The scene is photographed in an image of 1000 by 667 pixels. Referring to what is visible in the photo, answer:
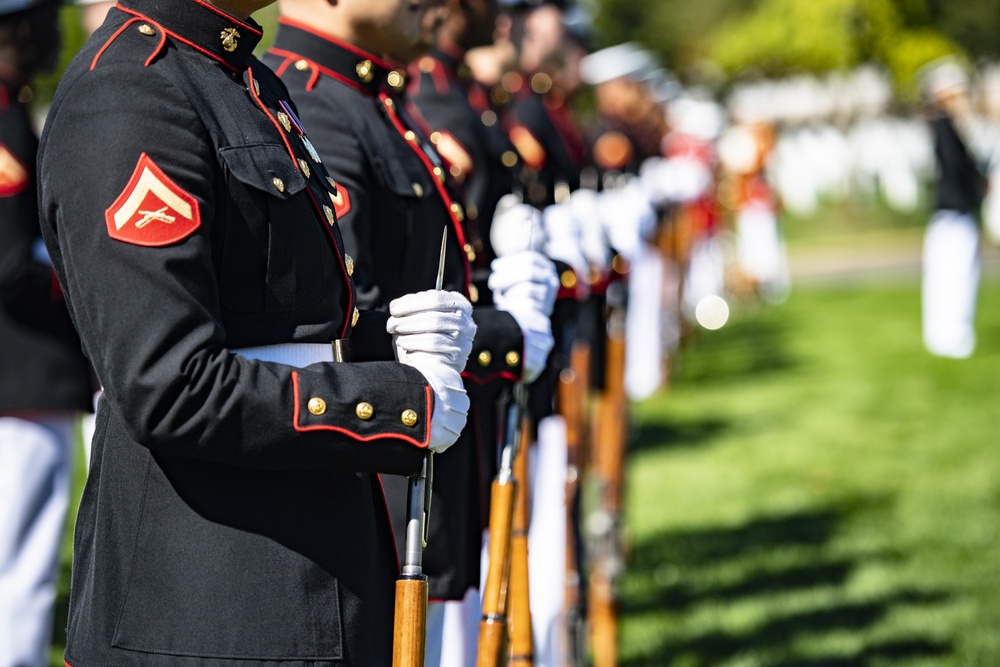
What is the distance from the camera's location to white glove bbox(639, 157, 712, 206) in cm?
1203

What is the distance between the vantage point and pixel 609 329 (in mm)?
6184

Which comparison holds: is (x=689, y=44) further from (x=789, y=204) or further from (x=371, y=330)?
(x=371, y=330)

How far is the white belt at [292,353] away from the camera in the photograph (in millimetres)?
1955

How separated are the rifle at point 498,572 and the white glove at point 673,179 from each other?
783cm

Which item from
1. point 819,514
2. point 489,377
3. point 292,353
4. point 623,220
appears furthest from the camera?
point 819,514

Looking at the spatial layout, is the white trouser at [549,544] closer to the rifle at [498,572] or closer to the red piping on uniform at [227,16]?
Answer: the rifle at [498,572]

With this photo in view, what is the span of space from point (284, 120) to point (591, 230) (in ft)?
9.61

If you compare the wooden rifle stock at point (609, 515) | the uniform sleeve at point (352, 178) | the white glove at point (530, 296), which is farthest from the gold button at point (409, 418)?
the wooden rifle stock at point (609, 515)

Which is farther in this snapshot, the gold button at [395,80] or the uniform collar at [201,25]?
the gold button at [395,80]

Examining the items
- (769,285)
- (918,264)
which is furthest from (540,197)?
(918,264)

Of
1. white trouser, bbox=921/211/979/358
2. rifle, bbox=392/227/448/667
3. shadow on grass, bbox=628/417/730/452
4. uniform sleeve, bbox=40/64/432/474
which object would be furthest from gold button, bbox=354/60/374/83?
white trouser, bbox=921/211/979/358

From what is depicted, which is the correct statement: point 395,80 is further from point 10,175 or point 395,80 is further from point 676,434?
point 676,434

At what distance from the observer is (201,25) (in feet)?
6.49

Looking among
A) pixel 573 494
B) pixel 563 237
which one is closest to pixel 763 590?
pixel 573 494
